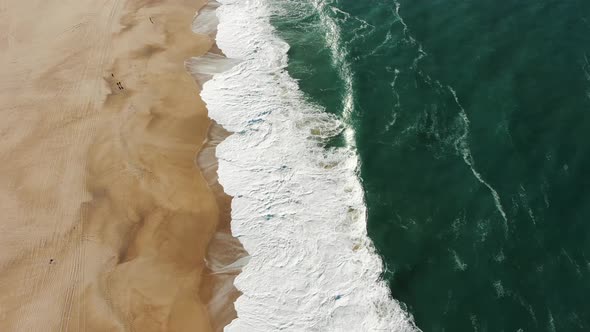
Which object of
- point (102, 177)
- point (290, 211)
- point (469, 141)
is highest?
point (469, 141)

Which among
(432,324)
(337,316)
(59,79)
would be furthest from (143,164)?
(432,324)

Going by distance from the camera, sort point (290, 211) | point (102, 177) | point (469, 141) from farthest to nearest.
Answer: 1. point (469, 141)
2. point (102, 177)
3. point (290, 211)

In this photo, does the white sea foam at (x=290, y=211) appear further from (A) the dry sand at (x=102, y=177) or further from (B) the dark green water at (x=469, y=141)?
(A) the dry sand at (x=102, y=177)

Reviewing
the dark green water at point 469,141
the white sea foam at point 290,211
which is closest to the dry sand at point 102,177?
the white sea foam at point 290,211

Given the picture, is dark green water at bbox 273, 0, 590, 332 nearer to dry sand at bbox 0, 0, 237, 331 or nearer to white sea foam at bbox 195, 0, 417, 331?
white sea foam at bbox 195, 0, 417, 331

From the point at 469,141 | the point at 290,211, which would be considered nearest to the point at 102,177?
the point at 290,211

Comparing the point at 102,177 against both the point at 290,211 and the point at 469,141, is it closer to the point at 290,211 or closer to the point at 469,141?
the point at 290,211

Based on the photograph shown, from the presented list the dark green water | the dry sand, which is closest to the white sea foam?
the dark green water
